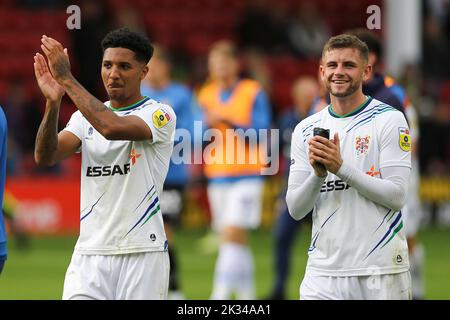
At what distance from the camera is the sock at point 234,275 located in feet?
35.1

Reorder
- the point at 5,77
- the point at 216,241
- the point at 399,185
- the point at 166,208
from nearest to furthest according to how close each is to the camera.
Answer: the point at 399,185
the point at 166,208
the point at 216,241
the point at 5,77

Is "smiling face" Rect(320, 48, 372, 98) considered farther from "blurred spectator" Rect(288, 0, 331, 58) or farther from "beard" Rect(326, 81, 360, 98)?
"blurred spectator" Rect(288, 0, 331, 58)

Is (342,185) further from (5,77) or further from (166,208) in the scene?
(5,77)

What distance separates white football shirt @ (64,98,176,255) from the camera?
6.23 metres

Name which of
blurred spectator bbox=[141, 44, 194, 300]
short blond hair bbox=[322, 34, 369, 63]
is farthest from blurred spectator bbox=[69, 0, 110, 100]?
short blond hair bbox=[322, 34, 369, 63]

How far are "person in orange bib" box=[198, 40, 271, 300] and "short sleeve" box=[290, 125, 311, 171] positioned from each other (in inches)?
187

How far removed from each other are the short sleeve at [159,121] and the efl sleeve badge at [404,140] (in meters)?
→ 1.36

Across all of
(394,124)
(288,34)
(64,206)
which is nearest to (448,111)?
(288,34)

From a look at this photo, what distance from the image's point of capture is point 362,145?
5988mm

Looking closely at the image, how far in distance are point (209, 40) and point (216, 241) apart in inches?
269

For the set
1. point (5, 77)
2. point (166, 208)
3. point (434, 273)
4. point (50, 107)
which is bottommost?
point (434, 273)

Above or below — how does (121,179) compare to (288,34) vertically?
below

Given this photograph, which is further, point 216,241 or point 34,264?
Answer: point 216,241

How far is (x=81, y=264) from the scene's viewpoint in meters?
6.26
